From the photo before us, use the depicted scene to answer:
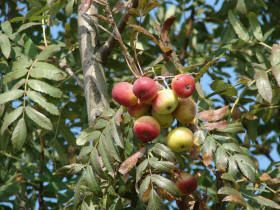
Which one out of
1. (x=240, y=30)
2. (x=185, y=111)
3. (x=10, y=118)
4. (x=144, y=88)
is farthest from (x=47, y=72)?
(x=240, y=30)

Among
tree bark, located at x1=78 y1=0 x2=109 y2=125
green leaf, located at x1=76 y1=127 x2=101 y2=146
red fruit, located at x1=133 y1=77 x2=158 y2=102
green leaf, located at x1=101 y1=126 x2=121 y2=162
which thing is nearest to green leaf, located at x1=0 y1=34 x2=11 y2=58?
tree bark, located at x1=78 y1=0 x2=109 y2=125

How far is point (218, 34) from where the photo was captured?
14.1 feet

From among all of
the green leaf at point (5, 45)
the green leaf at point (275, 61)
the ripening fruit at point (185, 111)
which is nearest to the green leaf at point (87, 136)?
the ripening fruit at point (185, 111)

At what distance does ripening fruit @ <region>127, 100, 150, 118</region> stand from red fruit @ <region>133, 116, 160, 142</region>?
0.26ft

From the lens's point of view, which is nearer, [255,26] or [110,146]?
[110,146]

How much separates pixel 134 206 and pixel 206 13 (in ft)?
9.41

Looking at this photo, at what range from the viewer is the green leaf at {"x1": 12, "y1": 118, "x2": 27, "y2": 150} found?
6.74 feet

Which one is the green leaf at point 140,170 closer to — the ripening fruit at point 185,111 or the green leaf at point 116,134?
the green leaf at point 116,134

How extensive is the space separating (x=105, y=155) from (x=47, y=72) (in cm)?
72

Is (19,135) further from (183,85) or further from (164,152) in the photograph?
(183,85)

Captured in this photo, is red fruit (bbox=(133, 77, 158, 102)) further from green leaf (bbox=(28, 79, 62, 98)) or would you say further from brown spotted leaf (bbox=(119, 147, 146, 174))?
green leaf (bbox=(28, 79, 62, 98))

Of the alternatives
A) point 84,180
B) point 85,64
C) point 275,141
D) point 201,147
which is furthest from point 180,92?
point 275,141

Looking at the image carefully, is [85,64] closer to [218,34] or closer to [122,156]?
[122,156]

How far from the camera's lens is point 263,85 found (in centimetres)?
204
